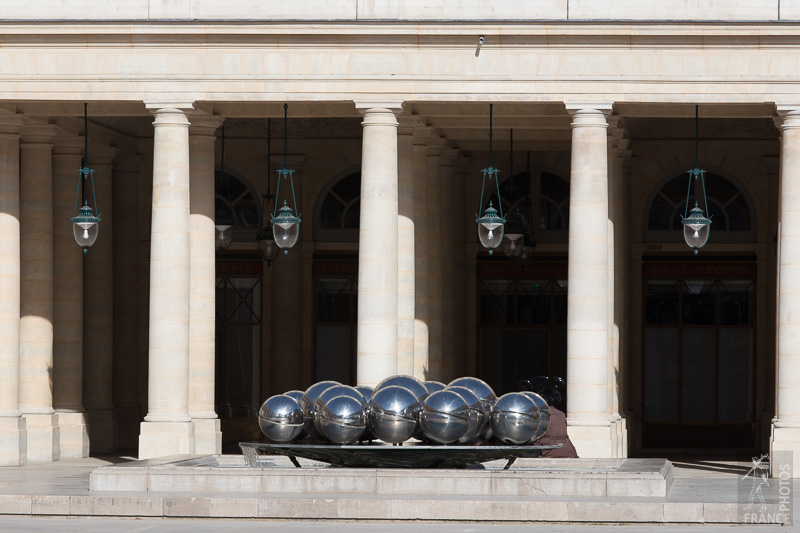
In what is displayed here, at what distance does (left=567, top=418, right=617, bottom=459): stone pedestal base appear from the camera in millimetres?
28312

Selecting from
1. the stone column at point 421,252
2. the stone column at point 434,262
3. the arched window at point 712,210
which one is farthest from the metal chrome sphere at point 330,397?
the arched window at point 712,210

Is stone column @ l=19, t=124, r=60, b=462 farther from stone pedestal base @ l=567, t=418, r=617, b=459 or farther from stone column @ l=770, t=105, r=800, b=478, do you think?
stone column @ l=770, t=105, r=800, b=478

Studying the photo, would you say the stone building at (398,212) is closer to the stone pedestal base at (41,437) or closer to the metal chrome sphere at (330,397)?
the stone pedestal base at (41,437)

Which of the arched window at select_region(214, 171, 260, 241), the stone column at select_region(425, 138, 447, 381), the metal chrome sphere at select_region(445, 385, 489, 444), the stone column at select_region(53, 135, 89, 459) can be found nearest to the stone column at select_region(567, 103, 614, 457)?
the stone column at select_region(425, 138, 447, 381)

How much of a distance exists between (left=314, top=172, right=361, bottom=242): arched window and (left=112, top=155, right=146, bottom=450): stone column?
4.85 metres

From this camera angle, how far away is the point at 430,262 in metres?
34.2

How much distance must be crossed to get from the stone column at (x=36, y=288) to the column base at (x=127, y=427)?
4.31m

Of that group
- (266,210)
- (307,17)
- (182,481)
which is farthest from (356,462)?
(266,210)

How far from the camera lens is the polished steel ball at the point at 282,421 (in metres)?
22.6

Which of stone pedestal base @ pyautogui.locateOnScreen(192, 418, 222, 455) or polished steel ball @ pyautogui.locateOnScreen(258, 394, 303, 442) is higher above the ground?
polished steel ball @ pyautogui.locateOnScreen(258, 394, 303, 442)

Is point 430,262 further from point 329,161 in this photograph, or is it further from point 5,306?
point 5,306

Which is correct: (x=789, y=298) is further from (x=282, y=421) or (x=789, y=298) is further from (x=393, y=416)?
(x=282, y=421)

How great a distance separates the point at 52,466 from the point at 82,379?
4.32 metres

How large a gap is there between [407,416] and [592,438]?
7.27 m
